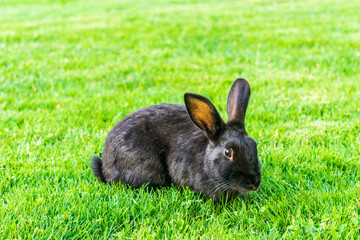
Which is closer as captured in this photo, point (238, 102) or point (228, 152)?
point (228, 152)

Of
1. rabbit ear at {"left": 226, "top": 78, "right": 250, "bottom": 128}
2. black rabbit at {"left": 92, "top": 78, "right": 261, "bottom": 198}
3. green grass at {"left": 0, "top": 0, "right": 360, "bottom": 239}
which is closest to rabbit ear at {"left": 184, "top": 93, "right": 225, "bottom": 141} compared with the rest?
black rabbit at {"left": 92, "top": 78, "right": 261, "bottom": 198}

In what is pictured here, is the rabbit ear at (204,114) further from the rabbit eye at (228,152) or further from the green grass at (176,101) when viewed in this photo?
the green grass at (176,101)

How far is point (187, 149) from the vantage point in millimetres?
3914

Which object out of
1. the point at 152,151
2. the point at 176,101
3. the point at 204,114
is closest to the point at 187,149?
the point at 152,151

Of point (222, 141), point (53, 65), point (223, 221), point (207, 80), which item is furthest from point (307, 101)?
point (53, 65)

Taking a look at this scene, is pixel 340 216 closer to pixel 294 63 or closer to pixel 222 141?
pixel 222 141

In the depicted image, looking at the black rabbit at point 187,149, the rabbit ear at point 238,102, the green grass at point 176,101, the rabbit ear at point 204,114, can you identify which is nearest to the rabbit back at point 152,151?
the black rabbit at point 187,149

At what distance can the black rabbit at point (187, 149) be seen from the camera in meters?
3.45

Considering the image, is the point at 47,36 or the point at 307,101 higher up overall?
the point at 47,36

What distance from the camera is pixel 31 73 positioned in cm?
758

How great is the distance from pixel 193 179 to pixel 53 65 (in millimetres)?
5413

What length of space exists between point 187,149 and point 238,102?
693mm

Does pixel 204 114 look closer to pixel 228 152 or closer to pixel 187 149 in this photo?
pixel 228 152

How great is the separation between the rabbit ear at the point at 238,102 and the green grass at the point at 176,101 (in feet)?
2.31
